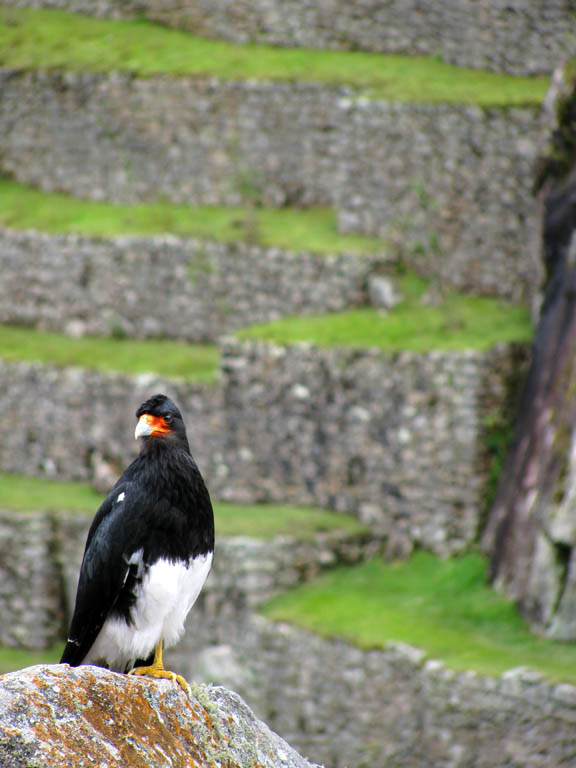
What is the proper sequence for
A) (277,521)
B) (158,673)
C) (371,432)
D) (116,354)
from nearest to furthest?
(158,673)
(277,521)
(371,432)
(116,354)

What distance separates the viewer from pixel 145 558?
15.7ft

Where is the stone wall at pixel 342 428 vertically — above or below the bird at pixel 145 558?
below

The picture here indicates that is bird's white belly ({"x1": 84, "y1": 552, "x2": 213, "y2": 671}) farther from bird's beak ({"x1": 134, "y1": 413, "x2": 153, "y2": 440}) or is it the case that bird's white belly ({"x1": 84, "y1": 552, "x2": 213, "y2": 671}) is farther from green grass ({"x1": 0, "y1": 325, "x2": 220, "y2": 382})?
green grass ({"x1": 0, "y1": 325, "x2": 220, "y2": 382})

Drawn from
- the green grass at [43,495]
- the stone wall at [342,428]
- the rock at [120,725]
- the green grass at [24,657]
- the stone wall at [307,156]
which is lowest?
the green grass at [24,657]

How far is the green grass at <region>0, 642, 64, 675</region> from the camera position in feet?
43.7

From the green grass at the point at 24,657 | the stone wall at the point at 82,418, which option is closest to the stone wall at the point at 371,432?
the stone wall at the point at 82,418

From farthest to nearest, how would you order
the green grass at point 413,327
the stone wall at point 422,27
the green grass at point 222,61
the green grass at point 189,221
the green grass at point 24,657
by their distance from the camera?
the stone wall at point 422,27, the green grass at point 222,61, the green grass at point 189,221, the green grass at point 24,657, the green grass at point 413,327

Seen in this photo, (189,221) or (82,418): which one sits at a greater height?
(189,221)

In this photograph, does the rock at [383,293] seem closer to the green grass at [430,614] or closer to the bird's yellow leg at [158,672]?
the green grass at [430,614]

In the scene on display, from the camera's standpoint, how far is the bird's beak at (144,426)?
16.0ft

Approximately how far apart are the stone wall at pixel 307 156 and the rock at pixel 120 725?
1031 centimetres

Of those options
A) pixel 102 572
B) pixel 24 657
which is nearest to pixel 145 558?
pixel 102 572

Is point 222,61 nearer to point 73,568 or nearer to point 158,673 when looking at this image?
point 73,568

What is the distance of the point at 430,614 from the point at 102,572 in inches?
285
